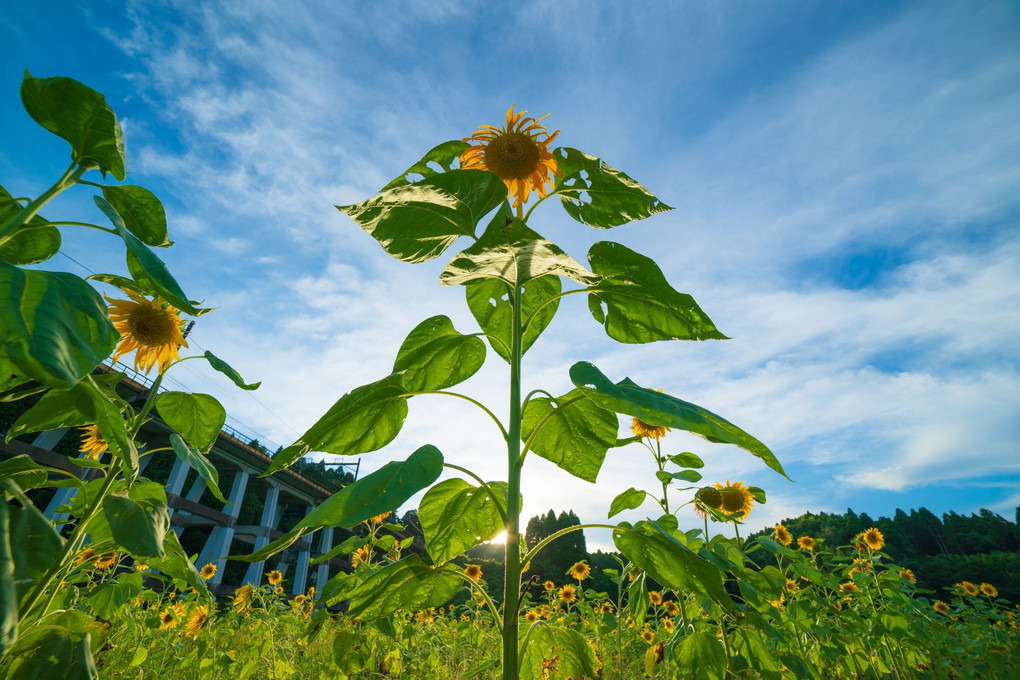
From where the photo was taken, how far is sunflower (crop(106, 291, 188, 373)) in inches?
76.0

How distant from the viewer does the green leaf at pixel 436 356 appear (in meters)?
1.23

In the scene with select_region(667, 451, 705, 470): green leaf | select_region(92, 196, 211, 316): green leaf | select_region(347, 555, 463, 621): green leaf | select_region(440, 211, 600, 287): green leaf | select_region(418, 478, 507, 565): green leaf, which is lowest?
select_region(347, 555, 463, 621): green leaf

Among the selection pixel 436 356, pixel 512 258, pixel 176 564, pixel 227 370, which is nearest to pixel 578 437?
pixel 436 356

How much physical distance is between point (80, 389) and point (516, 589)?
0.91 metres

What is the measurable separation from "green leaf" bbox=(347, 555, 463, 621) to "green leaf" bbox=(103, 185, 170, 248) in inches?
36.9

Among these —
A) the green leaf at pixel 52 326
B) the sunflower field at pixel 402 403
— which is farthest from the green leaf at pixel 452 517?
the green leaf at pixel 52 326

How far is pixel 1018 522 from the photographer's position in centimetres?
2416

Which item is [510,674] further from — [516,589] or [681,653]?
[681,653]

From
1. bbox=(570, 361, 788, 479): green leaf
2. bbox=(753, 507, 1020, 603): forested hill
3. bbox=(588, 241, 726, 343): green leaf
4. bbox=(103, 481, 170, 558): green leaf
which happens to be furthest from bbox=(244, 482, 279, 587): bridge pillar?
bbox=(570, 361, 788, 479): green leaf

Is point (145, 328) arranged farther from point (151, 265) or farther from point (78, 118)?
point (151, 265)

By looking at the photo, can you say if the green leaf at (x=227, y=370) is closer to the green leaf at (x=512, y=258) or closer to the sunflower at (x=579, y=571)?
the green leaf at (x=512, y=258)

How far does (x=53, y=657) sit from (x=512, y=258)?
1086 millimetres

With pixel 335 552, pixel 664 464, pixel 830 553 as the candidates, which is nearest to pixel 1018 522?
pixel 830 553

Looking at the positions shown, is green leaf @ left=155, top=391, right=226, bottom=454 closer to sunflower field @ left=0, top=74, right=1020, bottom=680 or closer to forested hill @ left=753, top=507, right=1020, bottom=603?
sunflower field @ left=0, top=74, right=1020, bottom=680
